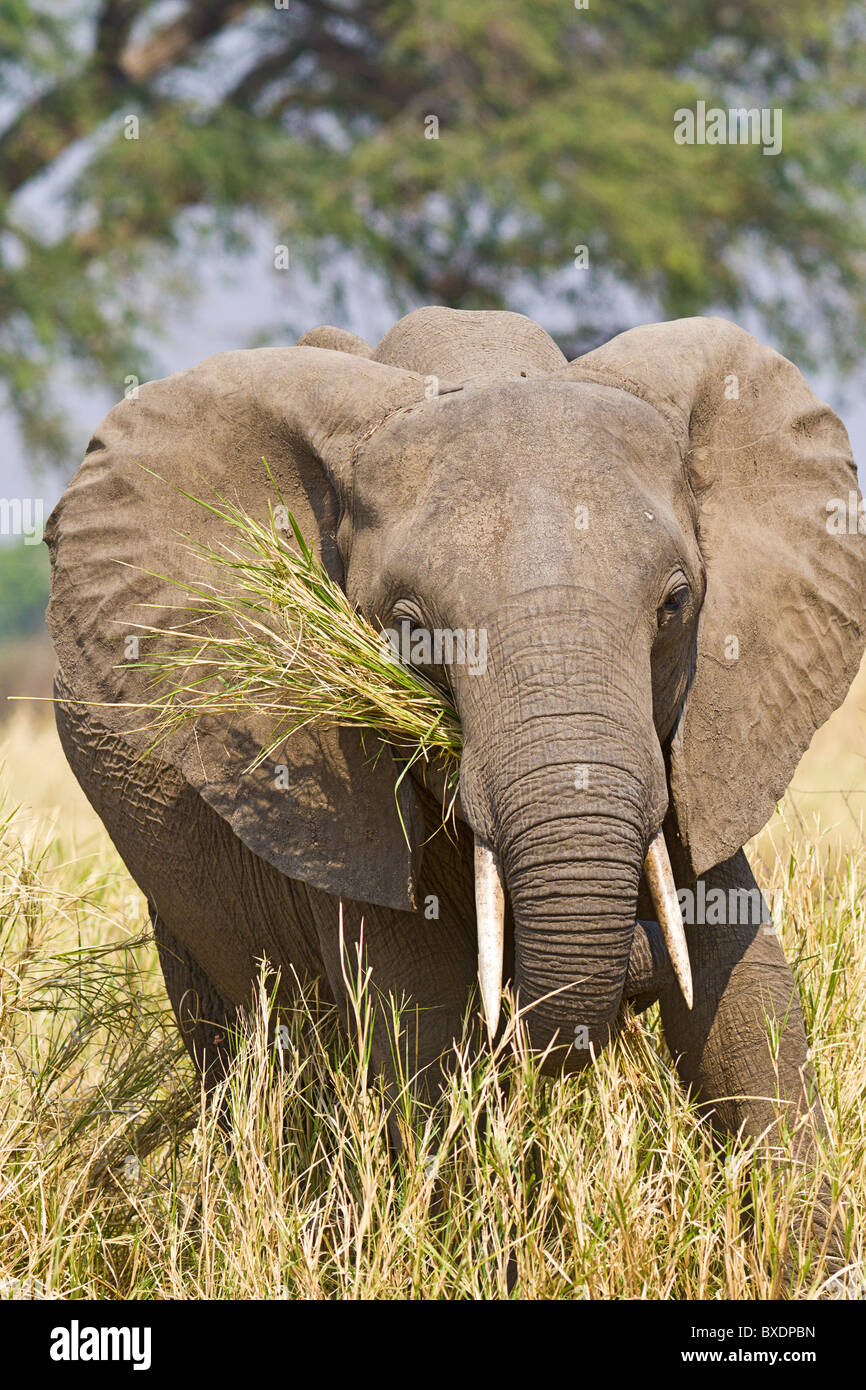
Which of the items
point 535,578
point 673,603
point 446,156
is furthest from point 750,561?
point 446,156

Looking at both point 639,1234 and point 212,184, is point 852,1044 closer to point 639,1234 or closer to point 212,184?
point 639,1234

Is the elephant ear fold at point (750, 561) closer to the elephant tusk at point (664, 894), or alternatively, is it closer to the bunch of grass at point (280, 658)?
the elephant tusk at point (664, 894)

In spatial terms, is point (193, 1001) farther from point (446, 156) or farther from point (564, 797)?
point (446, 156)

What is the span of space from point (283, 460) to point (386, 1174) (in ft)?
5.52

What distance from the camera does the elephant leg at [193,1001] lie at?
544 centimetres

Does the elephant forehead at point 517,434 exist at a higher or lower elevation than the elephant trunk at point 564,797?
higher

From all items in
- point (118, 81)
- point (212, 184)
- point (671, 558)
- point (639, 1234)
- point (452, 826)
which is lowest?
point (639, 1234)

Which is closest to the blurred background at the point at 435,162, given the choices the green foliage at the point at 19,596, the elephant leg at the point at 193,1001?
the elephant leg at the point at 193,1001

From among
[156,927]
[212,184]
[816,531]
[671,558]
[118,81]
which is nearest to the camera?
[671,558]

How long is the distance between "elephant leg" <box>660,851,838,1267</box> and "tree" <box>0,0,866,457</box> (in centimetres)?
1320

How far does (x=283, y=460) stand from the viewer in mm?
4199

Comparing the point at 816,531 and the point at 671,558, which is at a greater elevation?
the point at 816,531

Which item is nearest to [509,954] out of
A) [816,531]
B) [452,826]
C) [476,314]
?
[452,826]

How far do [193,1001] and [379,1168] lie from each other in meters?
1.86
